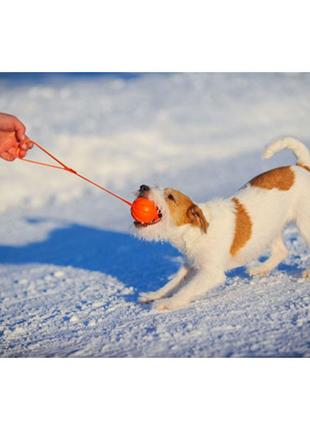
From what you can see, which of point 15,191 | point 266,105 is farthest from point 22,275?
point 266,105

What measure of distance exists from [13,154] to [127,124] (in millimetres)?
4178

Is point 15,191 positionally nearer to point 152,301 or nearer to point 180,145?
point 180,145

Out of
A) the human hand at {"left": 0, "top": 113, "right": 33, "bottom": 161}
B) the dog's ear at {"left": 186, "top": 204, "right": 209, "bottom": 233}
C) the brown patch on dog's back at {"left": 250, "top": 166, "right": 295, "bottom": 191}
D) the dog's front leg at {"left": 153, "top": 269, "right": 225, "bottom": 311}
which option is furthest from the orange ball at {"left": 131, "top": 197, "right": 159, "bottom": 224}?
the human hand at {"left": 0, "top": 113, "right": 33, "bottom": 161}

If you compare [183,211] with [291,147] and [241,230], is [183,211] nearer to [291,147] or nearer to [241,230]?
[241,230]

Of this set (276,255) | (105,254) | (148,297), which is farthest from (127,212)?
(148,297)

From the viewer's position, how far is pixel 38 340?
11.2 feet

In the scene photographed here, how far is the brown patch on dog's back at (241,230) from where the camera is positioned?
3.86 metres

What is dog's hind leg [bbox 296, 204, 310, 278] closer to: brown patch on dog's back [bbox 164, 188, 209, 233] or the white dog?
the white dog

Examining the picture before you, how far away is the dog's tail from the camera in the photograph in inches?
163

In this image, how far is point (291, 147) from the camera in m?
4.19

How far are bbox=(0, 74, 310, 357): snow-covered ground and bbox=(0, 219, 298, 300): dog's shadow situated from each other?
0.02m

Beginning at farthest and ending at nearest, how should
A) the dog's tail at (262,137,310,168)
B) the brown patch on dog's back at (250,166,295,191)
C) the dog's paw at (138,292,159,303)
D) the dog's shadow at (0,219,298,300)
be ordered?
the dog's shadow at (0,219,298,300) → the dog's tail at (262,137,310,168) → the brown patch on dog's back at (250,166,295,191) → the dog's paw at (138,292,159,303)

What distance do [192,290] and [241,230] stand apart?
23.2 inches

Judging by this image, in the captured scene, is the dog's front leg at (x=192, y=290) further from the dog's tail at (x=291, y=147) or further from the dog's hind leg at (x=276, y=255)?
the dog's tail at (x=291, y=147)
